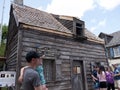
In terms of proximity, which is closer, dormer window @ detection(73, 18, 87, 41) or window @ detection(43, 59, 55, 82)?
window @ detection(43, 59, 55, 82)

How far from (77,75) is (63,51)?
6.02 feet

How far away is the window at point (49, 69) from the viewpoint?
865 cm

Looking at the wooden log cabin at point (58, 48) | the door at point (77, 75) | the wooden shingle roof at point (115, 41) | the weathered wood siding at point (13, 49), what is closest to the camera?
the wooden log cabin at point (58, 48)

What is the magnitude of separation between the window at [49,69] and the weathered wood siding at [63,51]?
0.21 m

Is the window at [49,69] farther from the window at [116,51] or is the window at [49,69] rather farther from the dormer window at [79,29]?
the window at [116,51]

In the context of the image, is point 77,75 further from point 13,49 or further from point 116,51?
point 116,51

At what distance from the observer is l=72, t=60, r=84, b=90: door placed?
978 cm

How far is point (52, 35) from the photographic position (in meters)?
9.22

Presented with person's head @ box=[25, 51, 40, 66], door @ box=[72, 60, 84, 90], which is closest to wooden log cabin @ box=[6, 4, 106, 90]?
door @ box=[72, 60, 84, 90]

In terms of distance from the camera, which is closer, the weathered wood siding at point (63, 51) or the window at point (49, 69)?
the weathered wood siding at point (63, 51)

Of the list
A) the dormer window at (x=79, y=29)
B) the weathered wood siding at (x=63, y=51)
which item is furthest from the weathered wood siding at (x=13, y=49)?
the dormer window at (x=79, y=29)

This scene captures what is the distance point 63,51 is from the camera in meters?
9.49

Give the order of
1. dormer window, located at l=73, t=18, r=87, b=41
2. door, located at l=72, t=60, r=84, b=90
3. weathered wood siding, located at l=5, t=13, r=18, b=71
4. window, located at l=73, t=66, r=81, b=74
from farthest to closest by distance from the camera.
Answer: dormer window, located at l=73, t=18, r=87, b=41 < window, located at l=73, t=66, r=81, b=74 < door, located at l=72, t=60, r=84, b=90 < weathered wood siding, located at l=5, t=13, r=18, b=71

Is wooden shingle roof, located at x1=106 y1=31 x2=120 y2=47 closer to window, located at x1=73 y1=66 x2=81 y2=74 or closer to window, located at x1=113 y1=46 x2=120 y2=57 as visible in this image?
window, located at x1=113 y1=46 x2=120 y2=57
